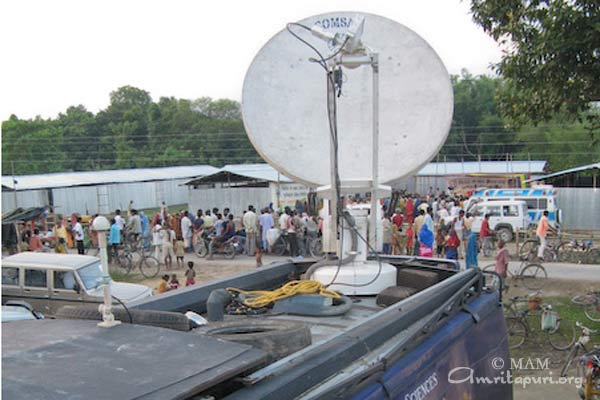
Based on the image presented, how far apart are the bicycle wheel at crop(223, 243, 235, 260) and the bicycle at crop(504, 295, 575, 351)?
432 inches

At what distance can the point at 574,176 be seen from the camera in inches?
1170

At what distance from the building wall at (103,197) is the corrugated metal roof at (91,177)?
1.42 ft

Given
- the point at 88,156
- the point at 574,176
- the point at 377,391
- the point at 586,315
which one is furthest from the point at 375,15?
the point at 88,156

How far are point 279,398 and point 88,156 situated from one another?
62.5 meters

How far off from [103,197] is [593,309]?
31705 millimetres

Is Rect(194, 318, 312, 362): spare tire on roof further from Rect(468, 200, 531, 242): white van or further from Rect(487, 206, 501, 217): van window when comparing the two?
Rect(487, 206, 501, 217): van window

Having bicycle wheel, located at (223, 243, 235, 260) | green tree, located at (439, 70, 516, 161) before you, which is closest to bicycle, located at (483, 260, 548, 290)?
bicycle wheel, located at (223, 243, 235, 260)

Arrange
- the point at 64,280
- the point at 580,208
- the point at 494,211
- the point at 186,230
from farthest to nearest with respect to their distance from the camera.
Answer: the point at 580,208 < the point at 494,211 < the point at 186,230 < the point at 64,280

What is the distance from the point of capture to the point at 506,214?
2234cm

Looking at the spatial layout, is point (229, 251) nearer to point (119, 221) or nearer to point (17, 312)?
point (119, 221)

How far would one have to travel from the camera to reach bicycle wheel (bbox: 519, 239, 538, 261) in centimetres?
1733

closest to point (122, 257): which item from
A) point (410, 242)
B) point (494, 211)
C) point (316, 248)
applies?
point (316, 248)

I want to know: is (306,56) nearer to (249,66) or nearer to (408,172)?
(249,66)

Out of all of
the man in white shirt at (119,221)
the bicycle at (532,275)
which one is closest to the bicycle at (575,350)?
the bicycle at (532,275)
